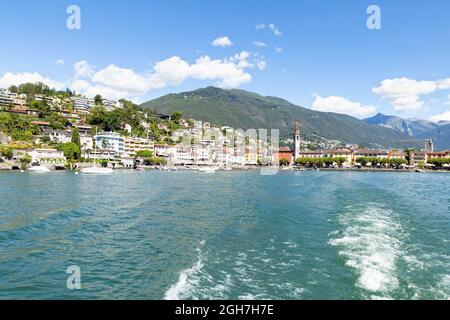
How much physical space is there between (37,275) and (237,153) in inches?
5576

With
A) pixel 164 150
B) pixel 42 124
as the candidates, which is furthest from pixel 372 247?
pixel 164 150

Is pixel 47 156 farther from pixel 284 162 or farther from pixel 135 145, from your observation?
pixel 284 162

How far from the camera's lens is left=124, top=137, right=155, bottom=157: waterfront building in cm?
11750

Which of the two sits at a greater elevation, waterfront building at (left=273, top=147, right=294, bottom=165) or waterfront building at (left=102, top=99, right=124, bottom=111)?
waterfront building at (left=102, top=99, right=124, bottom=111)

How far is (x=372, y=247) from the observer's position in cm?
1330

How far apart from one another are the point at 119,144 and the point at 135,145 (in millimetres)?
8149

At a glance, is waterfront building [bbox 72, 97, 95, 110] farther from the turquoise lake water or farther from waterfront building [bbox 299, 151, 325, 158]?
the turquoise lake water

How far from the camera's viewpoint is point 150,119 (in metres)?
158

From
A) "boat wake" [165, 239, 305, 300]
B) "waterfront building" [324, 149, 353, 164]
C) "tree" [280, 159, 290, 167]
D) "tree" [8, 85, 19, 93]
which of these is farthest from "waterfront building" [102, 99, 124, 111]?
"boat wake" [165, 239, 305, 300]

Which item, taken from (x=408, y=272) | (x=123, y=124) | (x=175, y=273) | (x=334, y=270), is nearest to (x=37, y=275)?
(x=175, y=273)

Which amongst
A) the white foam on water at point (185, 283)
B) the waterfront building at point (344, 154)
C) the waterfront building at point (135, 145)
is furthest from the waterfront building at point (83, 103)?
the white foam on water at point (185, 283)

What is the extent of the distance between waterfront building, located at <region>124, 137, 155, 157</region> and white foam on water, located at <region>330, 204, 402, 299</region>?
10443cm

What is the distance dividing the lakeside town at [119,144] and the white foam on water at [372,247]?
80.6 meters
